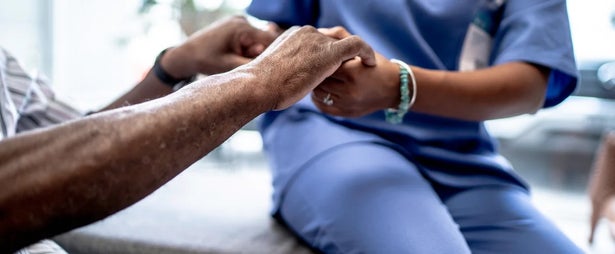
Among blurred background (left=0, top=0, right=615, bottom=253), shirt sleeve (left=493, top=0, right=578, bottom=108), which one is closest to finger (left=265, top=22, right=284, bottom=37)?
shirt sleeve (left=493, top=0, right=578, bottom=108)

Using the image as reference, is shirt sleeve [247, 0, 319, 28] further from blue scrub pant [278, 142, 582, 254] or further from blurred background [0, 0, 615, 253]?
blurred background [0, 0, 615, 253]

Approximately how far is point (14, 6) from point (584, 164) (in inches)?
94.8

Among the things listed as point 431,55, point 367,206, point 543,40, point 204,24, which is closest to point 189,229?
point 367,206

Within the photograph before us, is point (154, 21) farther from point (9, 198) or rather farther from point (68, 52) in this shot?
point (9, 198)

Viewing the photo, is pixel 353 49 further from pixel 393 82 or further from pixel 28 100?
pixel 28 100

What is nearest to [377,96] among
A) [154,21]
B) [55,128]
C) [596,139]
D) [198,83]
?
[198,83]

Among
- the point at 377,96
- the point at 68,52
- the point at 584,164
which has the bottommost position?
the point at 584,164

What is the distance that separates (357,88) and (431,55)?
23 centimetres

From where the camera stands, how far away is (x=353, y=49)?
2.40 feet

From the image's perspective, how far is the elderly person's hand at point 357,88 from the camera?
2.59 feet

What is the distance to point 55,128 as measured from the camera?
435 millimetres

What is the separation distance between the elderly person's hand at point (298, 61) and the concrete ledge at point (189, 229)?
13.0 inches

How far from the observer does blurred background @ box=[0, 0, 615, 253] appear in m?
2.08

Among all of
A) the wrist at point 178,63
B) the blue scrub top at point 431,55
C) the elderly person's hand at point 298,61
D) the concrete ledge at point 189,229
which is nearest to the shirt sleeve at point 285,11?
the blue scrub top at point 431,55
